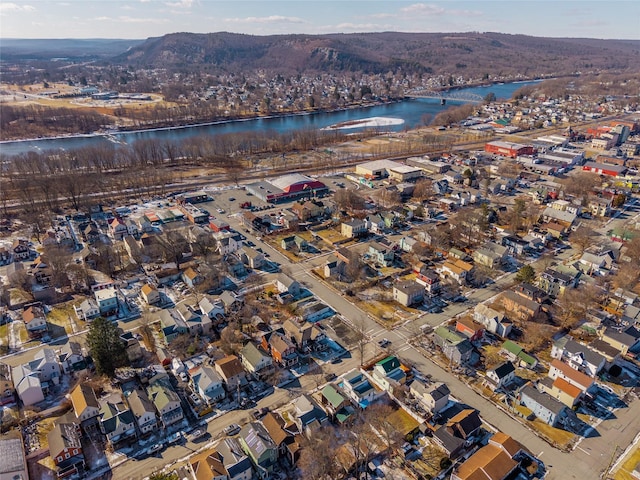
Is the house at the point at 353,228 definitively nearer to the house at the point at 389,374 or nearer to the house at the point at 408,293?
the house at the point at 408,293

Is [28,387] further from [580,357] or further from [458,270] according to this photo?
[580,357]

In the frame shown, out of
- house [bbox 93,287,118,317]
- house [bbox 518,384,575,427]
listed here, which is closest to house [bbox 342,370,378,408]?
house [bbox 518,384,575,427]

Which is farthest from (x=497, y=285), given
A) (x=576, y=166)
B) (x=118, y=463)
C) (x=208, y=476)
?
(x=576, y=166)

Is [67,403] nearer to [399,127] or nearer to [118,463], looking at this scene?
[118,463]

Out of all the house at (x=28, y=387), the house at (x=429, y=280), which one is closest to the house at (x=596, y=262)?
the house at (x=429, y=280)

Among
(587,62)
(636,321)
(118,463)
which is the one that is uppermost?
(587,62)
